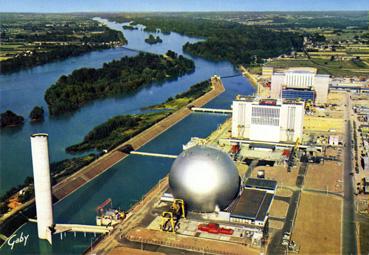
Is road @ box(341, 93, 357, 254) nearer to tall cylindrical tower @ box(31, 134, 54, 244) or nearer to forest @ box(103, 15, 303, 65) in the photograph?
tall cylindrical tower @ box(31, 134, 54, 244)

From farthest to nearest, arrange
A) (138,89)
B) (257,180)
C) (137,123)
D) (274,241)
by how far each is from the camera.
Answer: (138,89) < (137,123) < (257,180) < (274,241)

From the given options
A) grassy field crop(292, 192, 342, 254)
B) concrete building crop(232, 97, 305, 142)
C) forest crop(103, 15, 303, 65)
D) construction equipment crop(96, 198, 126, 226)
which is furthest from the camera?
forest crop(103, 15, 303, 65)

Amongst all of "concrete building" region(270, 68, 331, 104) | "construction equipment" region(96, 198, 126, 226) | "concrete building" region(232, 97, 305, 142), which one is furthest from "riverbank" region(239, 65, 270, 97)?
"construction equipment" region(96, 198, 126, 226)

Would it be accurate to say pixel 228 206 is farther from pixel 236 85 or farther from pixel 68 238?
pixel 236 85

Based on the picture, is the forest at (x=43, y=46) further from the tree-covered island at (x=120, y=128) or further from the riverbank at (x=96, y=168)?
the riverbank at (x=96, y=168)

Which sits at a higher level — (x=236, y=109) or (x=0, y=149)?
(x=236, y=109)

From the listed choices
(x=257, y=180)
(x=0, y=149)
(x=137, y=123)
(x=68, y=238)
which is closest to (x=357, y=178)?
(x=257, y=180)
